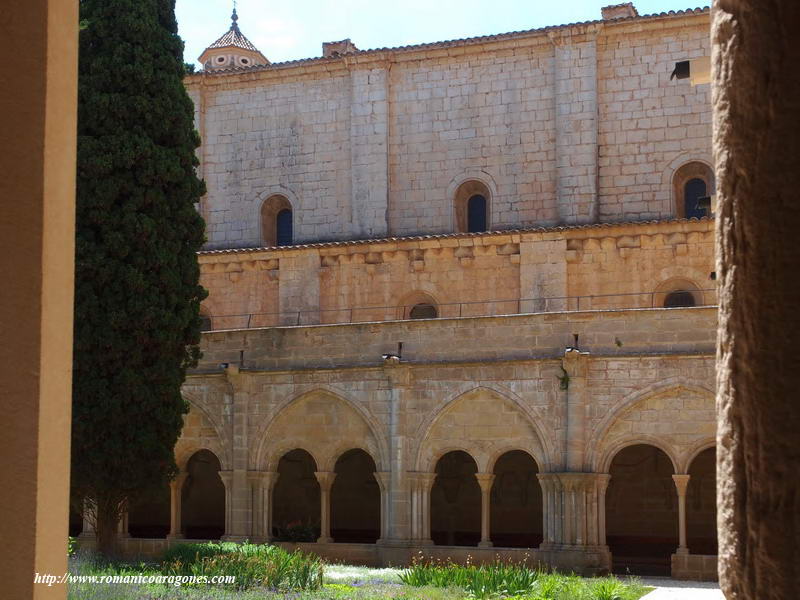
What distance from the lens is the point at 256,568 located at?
1383 cm

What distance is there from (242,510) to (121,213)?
17.7 ft

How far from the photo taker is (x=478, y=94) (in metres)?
23.9

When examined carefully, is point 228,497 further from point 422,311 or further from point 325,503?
point 422,311

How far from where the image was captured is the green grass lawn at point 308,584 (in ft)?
40.1

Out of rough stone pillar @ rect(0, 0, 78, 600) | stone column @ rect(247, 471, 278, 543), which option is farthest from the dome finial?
rough stone pillar @ rect(0, 0, 78, 600)

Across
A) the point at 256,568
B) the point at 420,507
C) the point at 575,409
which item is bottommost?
the point at 256,568

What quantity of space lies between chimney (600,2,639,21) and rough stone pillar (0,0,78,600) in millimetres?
21867

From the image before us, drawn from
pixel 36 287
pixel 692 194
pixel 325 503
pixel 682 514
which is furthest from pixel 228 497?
pixel 36 287

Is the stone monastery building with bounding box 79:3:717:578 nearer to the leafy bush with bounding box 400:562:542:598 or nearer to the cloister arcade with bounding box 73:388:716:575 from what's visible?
the cloister arcade with bounding box 73:388:716:575

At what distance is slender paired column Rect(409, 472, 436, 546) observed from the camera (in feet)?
59.7

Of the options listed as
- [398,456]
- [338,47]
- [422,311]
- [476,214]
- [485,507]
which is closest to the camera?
[485,507]

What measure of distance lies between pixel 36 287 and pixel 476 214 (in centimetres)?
2157

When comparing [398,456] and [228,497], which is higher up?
[398,456]

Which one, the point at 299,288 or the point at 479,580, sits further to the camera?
the point at 299,288
